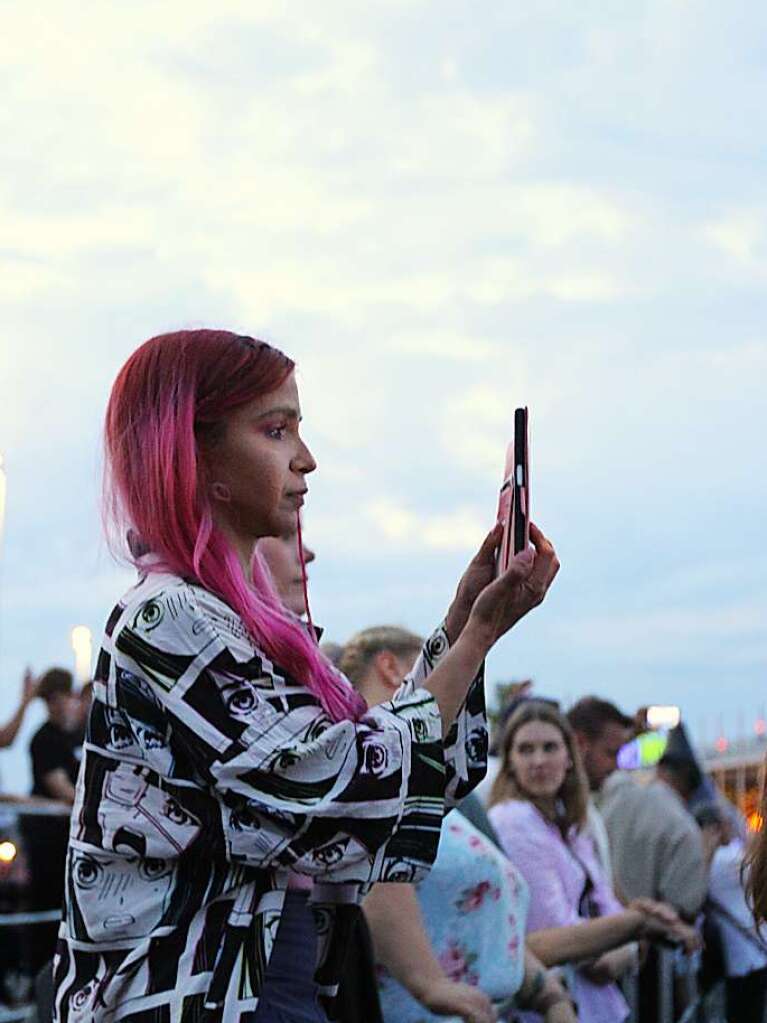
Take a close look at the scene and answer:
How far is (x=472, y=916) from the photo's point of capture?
4695mm

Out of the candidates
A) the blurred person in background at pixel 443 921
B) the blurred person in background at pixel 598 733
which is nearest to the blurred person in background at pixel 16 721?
the blurred person in background at pixel 598 733

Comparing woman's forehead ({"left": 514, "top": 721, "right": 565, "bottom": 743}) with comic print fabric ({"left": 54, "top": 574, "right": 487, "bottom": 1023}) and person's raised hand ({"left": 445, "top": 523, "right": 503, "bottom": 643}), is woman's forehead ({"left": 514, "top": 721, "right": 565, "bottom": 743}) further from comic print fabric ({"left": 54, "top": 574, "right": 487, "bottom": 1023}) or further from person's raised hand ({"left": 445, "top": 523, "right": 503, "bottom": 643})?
comic print fabric ({"left": 54, "top": 574, "right": 487, "bottom": 1023})

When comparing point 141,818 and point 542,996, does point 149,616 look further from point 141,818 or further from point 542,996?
point 542,996

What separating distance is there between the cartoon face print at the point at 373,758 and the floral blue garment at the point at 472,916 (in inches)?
78.7

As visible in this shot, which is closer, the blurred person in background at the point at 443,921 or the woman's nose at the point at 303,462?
the woman's nose at the point at 303,462

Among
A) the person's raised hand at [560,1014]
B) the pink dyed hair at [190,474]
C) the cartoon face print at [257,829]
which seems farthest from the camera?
the person's raised hand at [560,1014]

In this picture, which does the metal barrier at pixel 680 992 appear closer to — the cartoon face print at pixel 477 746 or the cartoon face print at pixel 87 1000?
the cartoon face print at pixel 477 746

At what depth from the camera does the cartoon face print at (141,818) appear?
2.65m

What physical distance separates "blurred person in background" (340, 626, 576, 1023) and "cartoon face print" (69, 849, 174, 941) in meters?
1.58

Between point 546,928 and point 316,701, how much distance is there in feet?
12.4

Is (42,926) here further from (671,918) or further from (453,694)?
(453,694)

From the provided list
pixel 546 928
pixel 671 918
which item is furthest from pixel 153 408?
pixel 671 918

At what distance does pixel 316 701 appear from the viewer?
277cm

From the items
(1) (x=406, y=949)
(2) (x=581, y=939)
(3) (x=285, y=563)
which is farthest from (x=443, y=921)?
(2) (x=581, y=939)
